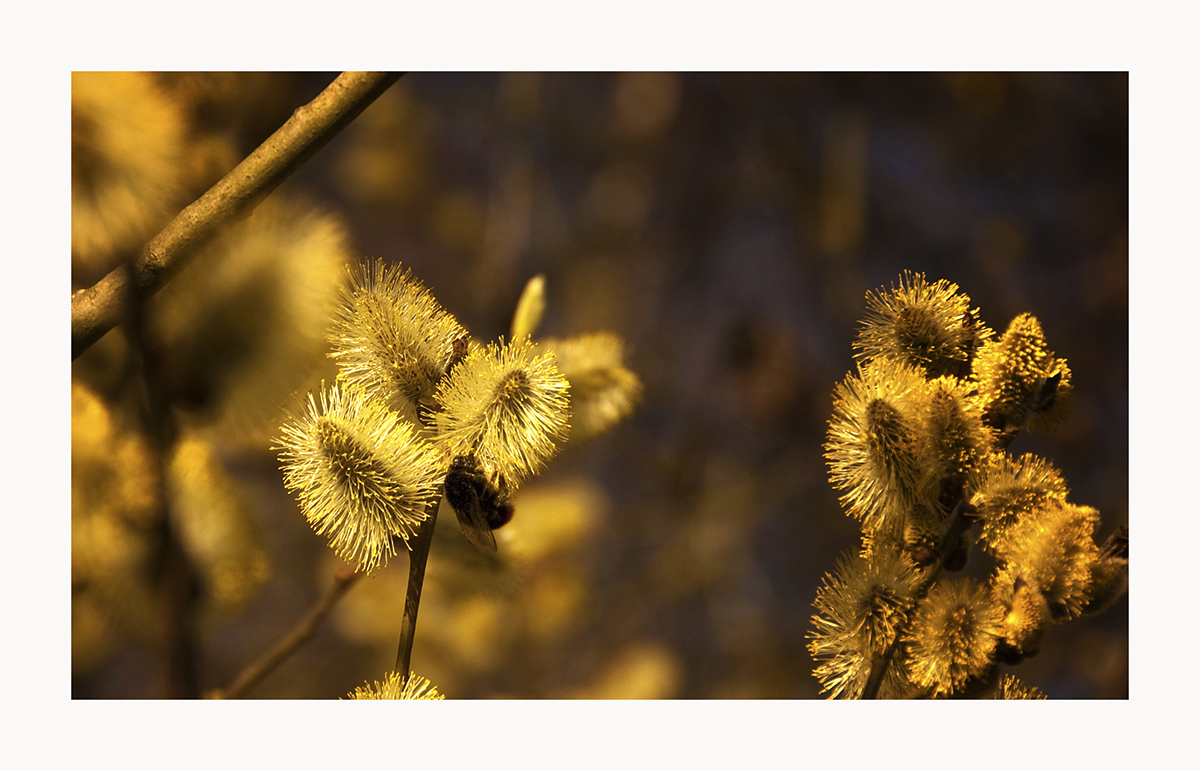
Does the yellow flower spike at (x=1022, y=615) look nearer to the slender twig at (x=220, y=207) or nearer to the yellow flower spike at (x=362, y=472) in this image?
the yellow flower spike at (x=362, y=472)

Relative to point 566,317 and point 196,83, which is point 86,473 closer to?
point 196,83

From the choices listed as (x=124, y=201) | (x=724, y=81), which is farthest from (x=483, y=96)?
(x=124, y=201)

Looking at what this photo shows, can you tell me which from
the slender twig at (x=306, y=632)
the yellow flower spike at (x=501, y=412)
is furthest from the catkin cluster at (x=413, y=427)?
the slender twig at (x=306, y=632)

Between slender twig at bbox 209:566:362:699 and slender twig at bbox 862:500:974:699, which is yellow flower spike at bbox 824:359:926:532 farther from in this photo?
slender twig at bbox 209:566:362:699

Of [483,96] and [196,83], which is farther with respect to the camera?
[483,96]

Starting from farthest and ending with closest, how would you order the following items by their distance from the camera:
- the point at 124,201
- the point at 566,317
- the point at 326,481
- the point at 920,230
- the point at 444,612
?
the point at 566,317, the point at 920,230, the point at 444,612, the point at 124,201, the point at 326,481

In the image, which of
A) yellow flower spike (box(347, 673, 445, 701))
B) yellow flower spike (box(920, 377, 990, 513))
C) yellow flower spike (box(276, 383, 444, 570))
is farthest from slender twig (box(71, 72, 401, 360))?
yellow flower spike (box(920, 377, 990, 513))
